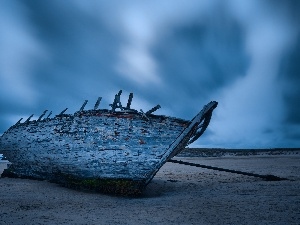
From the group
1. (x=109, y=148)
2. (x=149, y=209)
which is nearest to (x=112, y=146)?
(x=109, y=148)

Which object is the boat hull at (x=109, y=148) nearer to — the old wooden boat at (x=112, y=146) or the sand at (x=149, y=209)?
the old wooden boat at (x=112, y=146)

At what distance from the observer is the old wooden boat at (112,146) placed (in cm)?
709

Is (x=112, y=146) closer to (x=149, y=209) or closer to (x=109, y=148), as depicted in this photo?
(x=109, y=148)

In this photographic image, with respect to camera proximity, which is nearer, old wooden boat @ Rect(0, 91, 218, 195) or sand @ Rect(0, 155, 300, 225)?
sand @ Rect(0, 155, 300, 225)

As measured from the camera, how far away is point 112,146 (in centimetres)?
751

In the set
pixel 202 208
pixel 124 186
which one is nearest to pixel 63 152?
pixel 124 186

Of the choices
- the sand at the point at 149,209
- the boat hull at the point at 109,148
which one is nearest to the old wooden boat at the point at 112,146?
the boat hull at the point at 109,148

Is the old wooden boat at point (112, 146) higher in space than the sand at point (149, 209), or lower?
higher

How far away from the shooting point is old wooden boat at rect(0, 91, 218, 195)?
7094 millimetres

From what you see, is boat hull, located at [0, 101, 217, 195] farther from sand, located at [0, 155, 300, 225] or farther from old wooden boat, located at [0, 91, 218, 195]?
sand, located at [0, 155, 300, 225]

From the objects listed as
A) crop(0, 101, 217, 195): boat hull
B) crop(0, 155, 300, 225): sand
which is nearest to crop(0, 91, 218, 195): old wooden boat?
crop(0, 101, 217, 195): boat hull

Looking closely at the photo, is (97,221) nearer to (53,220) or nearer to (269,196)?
(53,220)

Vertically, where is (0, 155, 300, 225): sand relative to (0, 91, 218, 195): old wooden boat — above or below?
below

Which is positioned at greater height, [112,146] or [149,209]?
[112,146]
